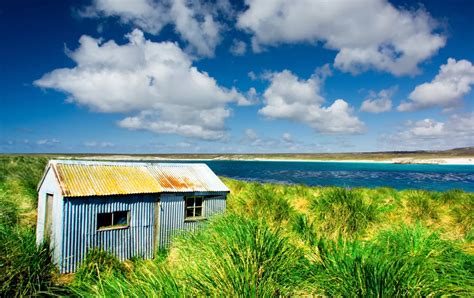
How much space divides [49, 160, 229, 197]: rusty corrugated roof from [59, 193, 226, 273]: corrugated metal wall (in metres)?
0.38

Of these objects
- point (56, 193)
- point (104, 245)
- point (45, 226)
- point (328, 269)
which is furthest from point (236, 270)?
point (45, 226)

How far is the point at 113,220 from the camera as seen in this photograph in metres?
14.2

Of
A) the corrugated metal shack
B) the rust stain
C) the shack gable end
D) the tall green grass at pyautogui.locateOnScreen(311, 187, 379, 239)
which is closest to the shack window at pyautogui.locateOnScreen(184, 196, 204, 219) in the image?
the corrugated metal shack

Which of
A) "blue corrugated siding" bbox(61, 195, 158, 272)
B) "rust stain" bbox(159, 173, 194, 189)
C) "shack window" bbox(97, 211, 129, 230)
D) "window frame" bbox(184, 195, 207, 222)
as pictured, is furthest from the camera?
"window frame" bbox(184, 195, 207, 222)

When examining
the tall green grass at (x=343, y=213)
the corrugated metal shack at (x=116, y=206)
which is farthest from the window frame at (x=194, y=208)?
the tall green grass at (x=343, y=213)

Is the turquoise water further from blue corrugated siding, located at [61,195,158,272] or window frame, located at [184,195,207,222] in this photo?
blue corrugated siding, located at [61,195,158,272]

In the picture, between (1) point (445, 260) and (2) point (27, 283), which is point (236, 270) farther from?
(2) point (27, 283)

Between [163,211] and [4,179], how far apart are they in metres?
18.1

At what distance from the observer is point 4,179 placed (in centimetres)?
2492

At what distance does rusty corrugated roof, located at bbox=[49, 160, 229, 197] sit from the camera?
13.6 meters

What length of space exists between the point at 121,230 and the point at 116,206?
3.86ft

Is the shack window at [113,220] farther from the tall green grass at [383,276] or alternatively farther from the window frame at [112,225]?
the tall green grass at [383,276]

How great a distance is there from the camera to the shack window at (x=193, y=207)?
16.8 m

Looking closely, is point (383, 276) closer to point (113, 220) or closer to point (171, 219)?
point (113, 220)
